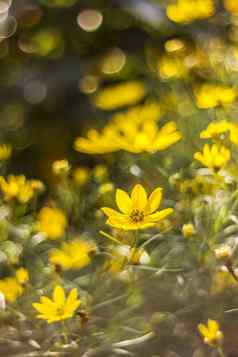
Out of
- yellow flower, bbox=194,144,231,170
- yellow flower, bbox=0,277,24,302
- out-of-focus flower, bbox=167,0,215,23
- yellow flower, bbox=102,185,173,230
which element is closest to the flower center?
yellow flower, bbox=102,185,173,230

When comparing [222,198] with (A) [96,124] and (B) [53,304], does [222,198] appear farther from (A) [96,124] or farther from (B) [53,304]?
(A) [96,124]

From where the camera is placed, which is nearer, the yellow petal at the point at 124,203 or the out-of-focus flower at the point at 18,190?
the yellow petal at the point at 124,203

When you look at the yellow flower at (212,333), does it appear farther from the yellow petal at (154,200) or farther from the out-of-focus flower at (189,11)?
the out-of-focus flower at (189,11)

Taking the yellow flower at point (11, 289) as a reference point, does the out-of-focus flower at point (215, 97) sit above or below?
above

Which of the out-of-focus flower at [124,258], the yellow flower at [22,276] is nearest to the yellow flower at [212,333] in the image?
the out-of-focus flower at [124,258]

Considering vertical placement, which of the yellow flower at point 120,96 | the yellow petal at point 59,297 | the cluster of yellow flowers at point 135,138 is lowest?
the yellow flower at point 120,96

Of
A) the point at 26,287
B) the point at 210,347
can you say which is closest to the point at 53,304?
the point at 26,287
